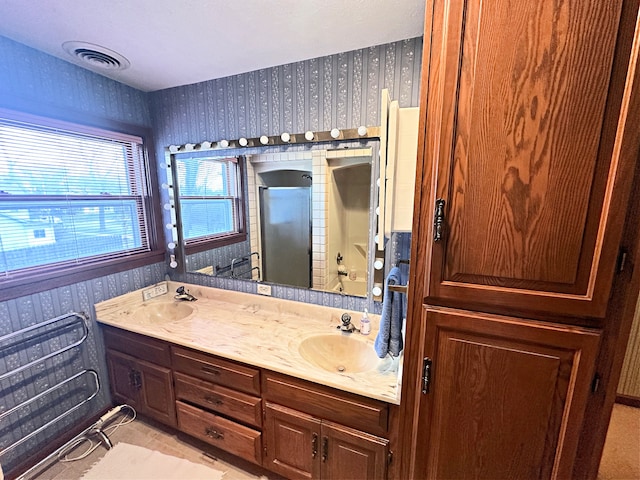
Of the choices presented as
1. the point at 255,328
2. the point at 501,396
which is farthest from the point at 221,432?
the point at 501,396

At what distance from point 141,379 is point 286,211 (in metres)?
1.50

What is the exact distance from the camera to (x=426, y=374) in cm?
95

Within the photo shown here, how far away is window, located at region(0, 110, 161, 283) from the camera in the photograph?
60.5 inches

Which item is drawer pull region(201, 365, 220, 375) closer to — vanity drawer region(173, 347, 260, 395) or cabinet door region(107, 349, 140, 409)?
vanity drawer region(173, 347, 260, 395)

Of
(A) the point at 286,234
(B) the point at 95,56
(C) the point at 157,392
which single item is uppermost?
(B) the point at 95,56

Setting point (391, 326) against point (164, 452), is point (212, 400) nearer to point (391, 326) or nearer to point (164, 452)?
point (164, 452)

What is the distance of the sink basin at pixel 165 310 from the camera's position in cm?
209

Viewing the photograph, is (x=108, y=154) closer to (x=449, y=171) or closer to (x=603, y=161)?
(x=449, y=171)

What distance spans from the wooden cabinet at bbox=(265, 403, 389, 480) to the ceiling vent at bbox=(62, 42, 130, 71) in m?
A: 2.15

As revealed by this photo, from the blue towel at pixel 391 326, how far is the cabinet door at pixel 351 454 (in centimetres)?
37

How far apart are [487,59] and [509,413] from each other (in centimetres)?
108

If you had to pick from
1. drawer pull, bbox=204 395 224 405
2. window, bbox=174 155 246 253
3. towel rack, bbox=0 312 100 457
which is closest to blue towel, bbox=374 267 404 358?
drawer pull, bbox=204 395 224 405

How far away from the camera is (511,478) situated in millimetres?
918

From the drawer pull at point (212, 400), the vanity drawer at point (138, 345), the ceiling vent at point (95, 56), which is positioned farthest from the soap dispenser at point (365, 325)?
the ceiling vent at point (95, 56)
